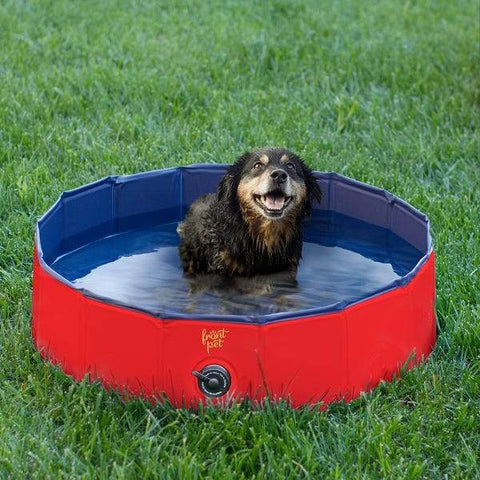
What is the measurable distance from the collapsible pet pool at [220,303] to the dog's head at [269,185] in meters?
0.41

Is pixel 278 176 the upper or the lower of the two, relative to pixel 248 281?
upper

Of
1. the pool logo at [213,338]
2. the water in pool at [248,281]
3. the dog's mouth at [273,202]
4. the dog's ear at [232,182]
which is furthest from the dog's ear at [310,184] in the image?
the pool logo at [213,338]

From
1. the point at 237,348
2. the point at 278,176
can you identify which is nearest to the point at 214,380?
the point at 237,348

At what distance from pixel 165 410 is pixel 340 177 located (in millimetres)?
1982

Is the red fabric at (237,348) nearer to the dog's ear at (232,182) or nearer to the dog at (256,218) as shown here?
the dog at (256,218)

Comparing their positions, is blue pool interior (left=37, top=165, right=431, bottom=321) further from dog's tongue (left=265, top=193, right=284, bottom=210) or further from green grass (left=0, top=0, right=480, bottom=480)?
dog's tongue (left=265, top=193, right=284, bottom=210)

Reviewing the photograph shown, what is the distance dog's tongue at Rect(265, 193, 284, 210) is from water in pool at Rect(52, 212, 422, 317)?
1.40ft

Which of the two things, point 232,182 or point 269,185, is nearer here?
point 269,185

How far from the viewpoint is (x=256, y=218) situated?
15.4 feet

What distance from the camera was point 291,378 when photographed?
3.68 metres


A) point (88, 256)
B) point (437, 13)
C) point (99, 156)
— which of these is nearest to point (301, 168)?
point (88, 256)

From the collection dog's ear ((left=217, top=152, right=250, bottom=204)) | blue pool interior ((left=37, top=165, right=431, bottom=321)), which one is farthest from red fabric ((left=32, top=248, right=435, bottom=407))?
dog's ear ((left=217, top=152, right=250, bottom=204))

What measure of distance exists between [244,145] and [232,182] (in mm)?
1550

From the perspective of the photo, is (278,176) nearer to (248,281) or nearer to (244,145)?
(248,281)
